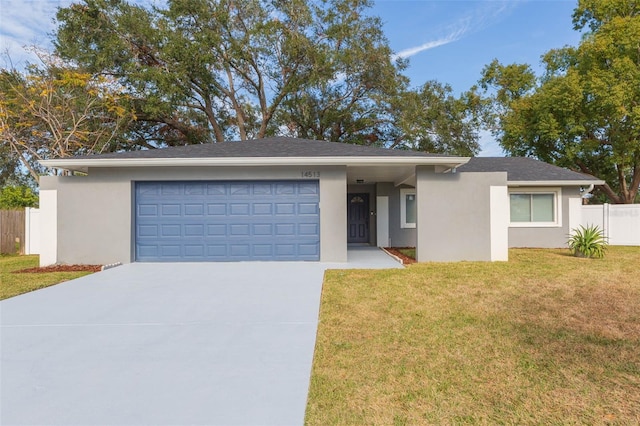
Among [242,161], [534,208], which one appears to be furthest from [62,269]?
[534,208]

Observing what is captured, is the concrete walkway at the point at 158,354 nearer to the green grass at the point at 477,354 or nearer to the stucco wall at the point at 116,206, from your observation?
the green grass at the point at 477,354

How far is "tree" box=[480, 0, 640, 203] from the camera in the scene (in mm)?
17672

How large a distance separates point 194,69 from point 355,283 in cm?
1709

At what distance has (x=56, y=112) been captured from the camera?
16688 millimetres

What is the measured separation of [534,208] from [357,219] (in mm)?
6795

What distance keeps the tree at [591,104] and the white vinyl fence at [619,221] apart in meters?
5.67

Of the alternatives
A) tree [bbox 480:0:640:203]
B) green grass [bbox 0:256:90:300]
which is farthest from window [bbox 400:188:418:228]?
tree [bbox 480:0:640:203]

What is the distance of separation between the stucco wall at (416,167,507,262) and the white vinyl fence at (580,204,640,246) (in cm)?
841

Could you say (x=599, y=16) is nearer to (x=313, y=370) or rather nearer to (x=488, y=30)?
(x=488, y=30)

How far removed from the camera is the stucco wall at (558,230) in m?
13.1

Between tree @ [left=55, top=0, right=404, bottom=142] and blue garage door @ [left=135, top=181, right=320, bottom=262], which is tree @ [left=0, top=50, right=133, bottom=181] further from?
blue garage door @ [left=135, top=181, right=320, bottom=262]

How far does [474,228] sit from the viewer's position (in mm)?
9562

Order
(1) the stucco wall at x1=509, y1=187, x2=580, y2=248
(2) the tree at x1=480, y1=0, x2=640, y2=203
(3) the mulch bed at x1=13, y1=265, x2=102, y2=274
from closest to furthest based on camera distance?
1. (3) the mulch bed at x1=13, y1=265, x2=102, y2=274
2. (1) the stucco wall at x1=509, y1=187, x2=580, y2=248
3. (2) the tree at x1=480, y1=0, x2=640, y2=203

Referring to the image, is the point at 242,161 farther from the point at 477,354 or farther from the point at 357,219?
the point at 477,354
